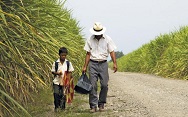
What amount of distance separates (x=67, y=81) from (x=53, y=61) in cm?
45

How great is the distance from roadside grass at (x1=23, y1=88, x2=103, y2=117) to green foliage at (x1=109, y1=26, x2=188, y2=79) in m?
7.97

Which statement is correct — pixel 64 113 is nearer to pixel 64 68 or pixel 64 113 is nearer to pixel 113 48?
pixel 64 68

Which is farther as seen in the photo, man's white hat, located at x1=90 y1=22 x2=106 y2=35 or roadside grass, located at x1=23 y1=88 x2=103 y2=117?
man's white hat, located at x1=90 y1=22 x2=106 y2=35

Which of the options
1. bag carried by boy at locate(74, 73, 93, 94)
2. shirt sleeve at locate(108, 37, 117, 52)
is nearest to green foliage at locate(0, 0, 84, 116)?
bag carried by boy at locate(74, 73, 93, 94)

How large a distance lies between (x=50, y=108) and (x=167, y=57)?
1182 centimetres

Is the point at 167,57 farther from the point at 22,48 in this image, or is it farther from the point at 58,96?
the point at 22,48

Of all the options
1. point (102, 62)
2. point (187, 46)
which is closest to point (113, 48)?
point (102, 62)

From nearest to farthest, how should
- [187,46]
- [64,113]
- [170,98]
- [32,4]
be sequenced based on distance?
1. [32,4]
2. [64,113]
3. [170,98]
4. [187,46]

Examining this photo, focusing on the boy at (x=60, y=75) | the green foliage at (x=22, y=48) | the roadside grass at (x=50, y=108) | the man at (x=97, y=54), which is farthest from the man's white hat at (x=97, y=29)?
the roadside grass at (x=50, y=108)

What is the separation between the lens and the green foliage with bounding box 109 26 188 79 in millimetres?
17005

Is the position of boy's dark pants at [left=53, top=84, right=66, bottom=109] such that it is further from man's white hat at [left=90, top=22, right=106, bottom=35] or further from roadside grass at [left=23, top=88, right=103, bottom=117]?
man's white hat at [left=90, top=22, right=106, bottom=35]

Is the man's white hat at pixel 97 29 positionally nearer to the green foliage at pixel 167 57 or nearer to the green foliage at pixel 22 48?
the green foliage at pixel 22 48

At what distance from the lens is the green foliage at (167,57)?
55.8 ft

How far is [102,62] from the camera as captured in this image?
7.69 m
